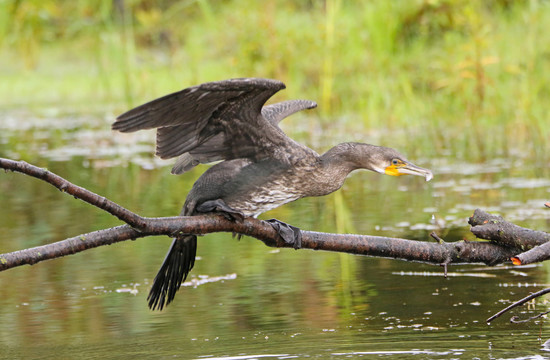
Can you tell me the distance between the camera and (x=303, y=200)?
7.71m

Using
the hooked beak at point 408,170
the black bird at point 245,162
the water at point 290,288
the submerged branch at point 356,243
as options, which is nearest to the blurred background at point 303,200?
the water at point 290,288

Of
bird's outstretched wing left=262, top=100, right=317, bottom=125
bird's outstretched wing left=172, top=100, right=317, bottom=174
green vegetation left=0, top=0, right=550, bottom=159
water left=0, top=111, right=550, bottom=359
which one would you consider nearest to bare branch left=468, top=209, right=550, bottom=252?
water left=0, top=111, right=550, bottom=359

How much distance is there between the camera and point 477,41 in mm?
9469

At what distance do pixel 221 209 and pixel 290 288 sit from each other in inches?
46.2

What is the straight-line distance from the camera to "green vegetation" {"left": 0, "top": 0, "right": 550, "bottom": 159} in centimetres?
948

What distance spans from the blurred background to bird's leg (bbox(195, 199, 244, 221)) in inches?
20.4

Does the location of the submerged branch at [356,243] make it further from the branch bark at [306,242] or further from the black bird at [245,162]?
the black bird at [245,162]

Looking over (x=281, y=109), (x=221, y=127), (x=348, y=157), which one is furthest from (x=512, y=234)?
(x=281, y=109)

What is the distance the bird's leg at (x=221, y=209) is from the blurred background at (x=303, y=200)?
1.70 feet

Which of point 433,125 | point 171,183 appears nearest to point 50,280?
point 171,183

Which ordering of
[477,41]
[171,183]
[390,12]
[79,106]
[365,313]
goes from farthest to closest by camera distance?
[79,106], [390,12], [477,41], [171,183], [365,313]

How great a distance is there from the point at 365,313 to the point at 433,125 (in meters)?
5.58

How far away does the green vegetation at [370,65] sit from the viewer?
9484 mm

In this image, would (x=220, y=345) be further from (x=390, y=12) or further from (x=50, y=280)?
(x=390, y=12)
